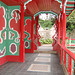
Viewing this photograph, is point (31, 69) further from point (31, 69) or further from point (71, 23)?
point (71, 23)

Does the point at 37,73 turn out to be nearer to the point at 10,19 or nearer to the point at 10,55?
the point at 10,55

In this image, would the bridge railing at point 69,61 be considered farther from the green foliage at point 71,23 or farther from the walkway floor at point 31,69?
the green foliage at point 71,23

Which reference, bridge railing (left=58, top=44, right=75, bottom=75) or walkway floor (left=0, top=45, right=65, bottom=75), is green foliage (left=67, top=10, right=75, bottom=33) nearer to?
walkway floor (left=0, top=45, right=65, bottom=75)

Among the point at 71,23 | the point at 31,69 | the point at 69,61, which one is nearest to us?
the point at 69,61

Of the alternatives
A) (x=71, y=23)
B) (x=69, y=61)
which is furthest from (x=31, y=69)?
(x=71, y=23)

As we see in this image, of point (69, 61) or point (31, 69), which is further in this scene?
point (31, 69)

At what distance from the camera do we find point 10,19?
16.0ft

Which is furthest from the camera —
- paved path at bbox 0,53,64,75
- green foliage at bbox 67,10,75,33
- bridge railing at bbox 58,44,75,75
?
green foliage at bbox 67,10,75,33

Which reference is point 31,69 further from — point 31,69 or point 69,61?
point 69,61

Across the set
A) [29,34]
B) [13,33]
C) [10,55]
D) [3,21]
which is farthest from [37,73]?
[29,34]

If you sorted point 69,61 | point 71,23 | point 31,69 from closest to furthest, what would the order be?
1. point 69,61
2. point 31,69
3. point 71,23

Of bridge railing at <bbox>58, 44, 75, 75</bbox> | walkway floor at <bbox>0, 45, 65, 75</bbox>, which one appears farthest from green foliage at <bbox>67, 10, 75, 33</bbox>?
bridge railing at <bbox>58, 44, 75, 75</bbox>

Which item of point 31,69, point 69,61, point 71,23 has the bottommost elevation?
point 31,69

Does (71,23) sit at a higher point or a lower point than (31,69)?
higher
